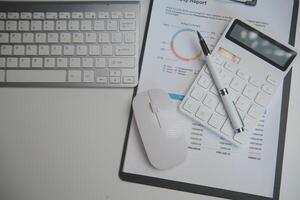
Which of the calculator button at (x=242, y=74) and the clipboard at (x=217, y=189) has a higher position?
the calculator button at (x=242, y=74)

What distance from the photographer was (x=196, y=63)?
51 cm

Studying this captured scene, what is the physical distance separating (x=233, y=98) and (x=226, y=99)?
2 cm

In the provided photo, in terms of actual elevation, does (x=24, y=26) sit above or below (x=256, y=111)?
above

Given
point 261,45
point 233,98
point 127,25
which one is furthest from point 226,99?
point 127,25

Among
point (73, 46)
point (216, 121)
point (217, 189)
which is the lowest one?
point (217, 189)

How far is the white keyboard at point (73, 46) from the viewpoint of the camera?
1.64 feet

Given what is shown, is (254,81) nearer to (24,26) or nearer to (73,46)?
(73,46)

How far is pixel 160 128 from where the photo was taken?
0.47m

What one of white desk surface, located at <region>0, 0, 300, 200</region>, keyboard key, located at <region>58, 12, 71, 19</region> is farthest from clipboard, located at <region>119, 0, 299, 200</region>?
keyboard key, located at <region>58, 12, 71, 19</region>

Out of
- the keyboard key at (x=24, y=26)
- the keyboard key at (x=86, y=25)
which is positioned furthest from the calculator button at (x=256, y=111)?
the keyboard key at (x=24, y=26)

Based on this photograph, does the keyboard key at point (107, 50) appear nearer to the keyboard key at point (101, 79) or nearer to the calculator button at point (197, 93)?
the keyboard key at point (101, 79)

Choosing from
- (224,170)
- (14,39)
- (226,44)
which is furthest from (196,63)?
(14,39)

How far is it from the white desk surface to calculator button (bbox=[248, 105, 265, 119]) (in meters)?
0.06

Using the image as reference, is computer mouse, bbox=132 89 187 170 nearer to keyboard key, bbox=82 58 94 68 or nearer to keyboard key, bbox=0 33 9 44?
keyboard key, bbox=82 58 94 68
